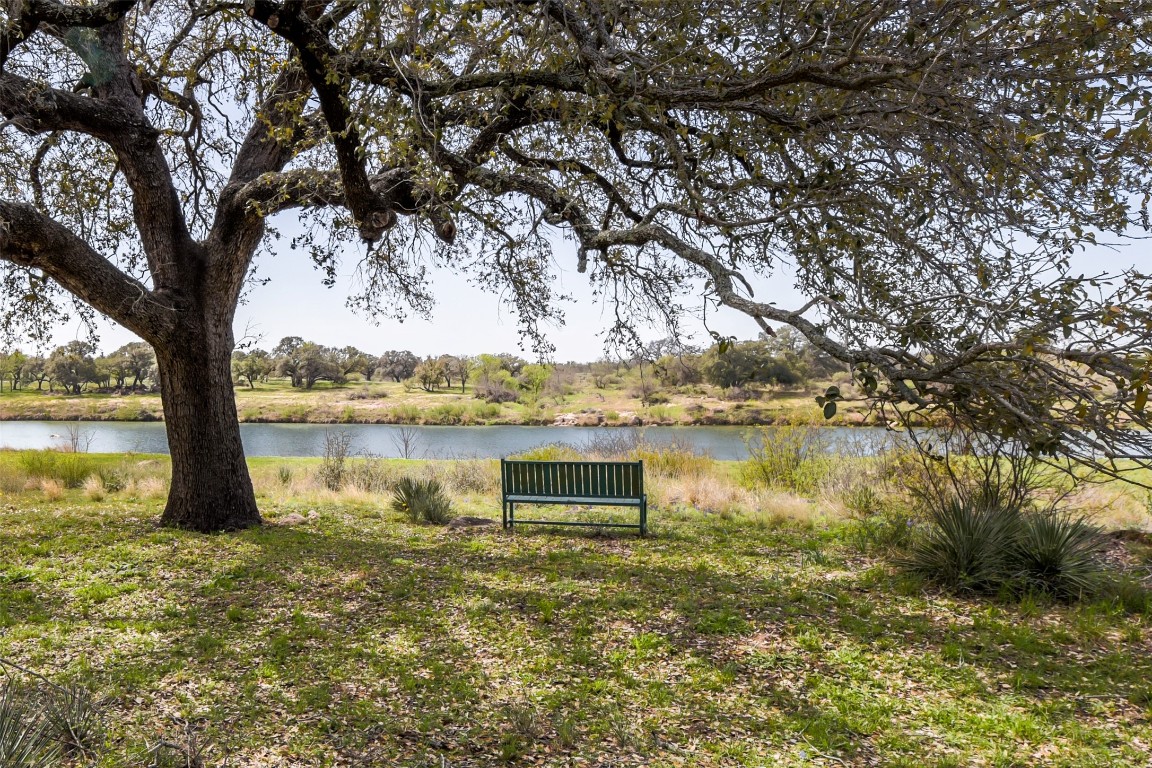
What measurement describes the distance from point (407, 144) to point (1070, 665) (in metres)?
4.84

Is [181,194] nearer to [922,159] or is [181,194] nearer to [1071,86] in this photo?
[922,159]

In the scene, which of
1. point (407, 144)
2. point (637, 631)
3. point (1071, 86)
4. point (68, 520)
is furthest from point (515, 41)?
point (68, 520)

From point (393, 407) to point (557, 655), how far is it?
33.2 m

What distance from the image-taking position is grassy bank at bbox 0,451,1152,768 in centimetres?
292

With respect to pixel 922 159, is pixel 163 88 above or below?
above

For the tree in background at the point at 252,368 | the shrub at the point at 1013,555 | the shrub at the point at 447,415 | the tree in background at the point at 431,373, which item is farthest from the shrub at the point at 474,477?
the tree in background at the point at 431,373

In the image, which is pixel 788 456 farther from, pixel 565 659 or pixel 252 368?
pixel 252 368

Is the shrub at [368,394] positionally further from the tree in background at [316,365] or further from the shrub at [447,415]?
the shrub at [447,415]

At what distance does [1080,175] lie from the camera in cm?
350

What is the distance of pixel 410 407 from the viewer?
3488 cm

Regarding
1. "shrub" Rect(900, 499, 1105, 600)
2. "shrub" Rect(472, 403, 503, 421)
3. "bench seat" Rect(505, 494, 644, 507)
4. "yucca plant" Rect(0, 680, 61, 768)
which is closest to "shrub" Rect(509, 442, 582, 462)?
"bench seat" Rect(505, 494, 644, 507)

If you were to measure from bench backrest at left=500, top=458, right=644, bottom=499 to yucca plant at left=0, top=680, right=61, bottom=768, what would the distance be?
16.9ft

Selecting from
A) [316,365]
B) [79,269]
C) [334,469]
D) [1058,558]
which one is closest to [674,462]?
[334,469]

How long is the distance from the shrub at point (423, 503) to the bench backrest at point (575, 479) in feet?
3.24
